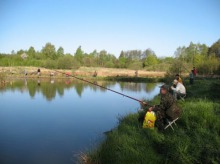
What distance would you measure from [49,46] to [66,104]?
50.6m

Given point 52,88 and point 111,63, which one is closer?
point 52,88

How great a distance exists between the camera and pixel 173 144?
243 inches

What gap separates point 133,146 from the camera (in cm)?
667

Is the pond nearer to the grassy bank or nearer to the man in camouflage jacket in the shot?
the grassy bank

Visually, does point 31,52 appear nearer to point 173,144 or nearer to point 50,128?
point 50,128

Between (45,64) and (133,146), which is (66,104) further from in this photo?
(45,64)

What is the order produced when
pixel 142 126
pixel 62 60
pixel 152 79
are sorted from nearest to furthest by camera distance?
pixel 142 126 → pixel 152 79 → pixel 62 60

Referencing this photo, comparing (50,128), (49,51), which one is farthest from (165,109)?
(49,51)

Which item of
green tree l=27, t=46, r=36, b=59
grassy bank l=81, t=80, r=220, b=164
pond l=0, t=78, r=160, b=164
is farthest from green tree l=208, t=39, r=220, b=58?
A: grassy bank l=81, t=80, r=220, b=164

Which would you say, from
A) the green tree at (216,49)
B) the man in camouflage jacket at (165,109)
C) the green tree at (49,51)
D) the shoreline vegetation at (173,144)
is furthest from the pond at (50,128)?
the green tree at (49,51)

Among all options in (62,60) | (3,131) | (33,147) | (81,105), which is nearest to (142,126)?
(33,147)

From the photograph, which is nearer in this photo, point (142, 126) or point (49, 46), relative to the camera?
point (142, 126)

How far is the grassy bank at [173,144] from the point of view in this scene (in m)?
5.69

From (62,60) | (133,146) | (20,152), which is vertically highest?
(62,60)
